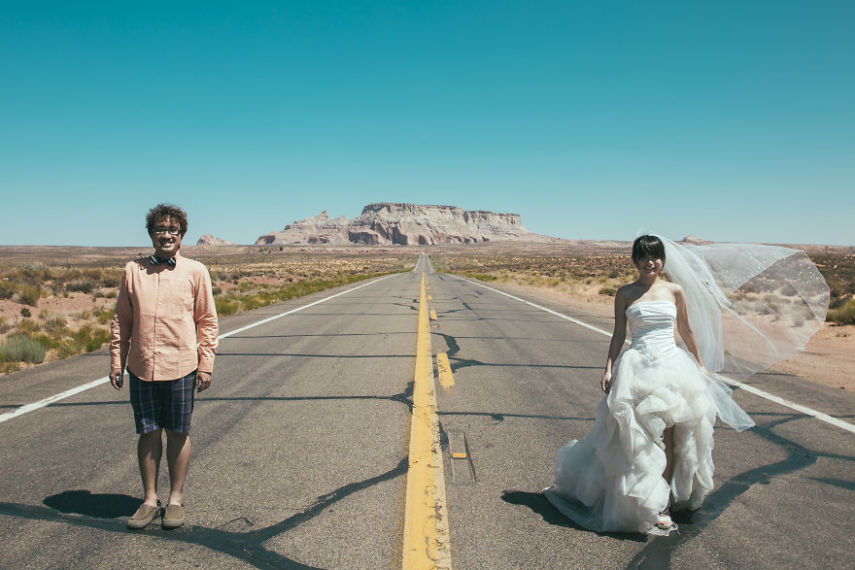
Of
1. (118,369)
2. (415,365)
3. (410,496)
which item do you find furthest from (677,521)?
(415,365)

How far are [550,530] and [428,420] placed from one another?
2059 millimetres

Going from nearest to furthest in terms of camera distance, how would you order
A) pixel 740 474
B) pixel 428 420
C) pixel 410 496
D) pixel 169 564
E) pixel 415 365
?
1. pixel 169 564
2. pixel 410 496
3. pixel 740 474
4. pixel 428 420
5. pixel 415 365

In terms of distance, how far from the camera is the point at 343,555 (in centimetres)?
273

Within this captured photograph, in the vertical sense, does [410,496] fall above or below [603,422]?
below

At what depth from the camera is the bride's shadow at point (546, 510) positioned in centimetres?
307

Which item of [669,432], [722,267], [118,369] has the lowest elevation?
[669,432]

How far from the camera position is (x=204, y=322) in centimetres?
335

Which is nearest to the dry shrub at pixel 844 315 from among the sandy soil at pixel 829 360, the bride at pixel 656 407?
the sandy soil at pixel 829 360

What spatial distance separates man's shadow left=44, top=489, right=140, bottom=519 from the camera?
321 centimetres

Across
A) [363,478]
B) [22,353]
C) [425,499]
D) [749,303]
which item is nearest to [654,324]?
[749,303]

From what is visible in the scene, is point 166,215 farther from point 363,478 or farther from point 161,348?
point 363,478

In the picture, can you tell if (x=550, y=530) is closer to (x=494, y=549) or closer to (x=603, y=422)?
(x=494, y=549)

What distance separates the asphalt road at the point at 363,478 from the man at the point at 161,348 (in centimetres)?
29

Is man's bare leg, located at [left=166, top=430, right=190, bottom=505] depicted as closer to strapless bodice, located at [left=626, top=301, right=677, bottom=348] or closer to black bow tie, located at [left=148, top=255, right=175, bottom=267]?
black bow tie, located at [left=148, top=255, right=175, bottom=267]
